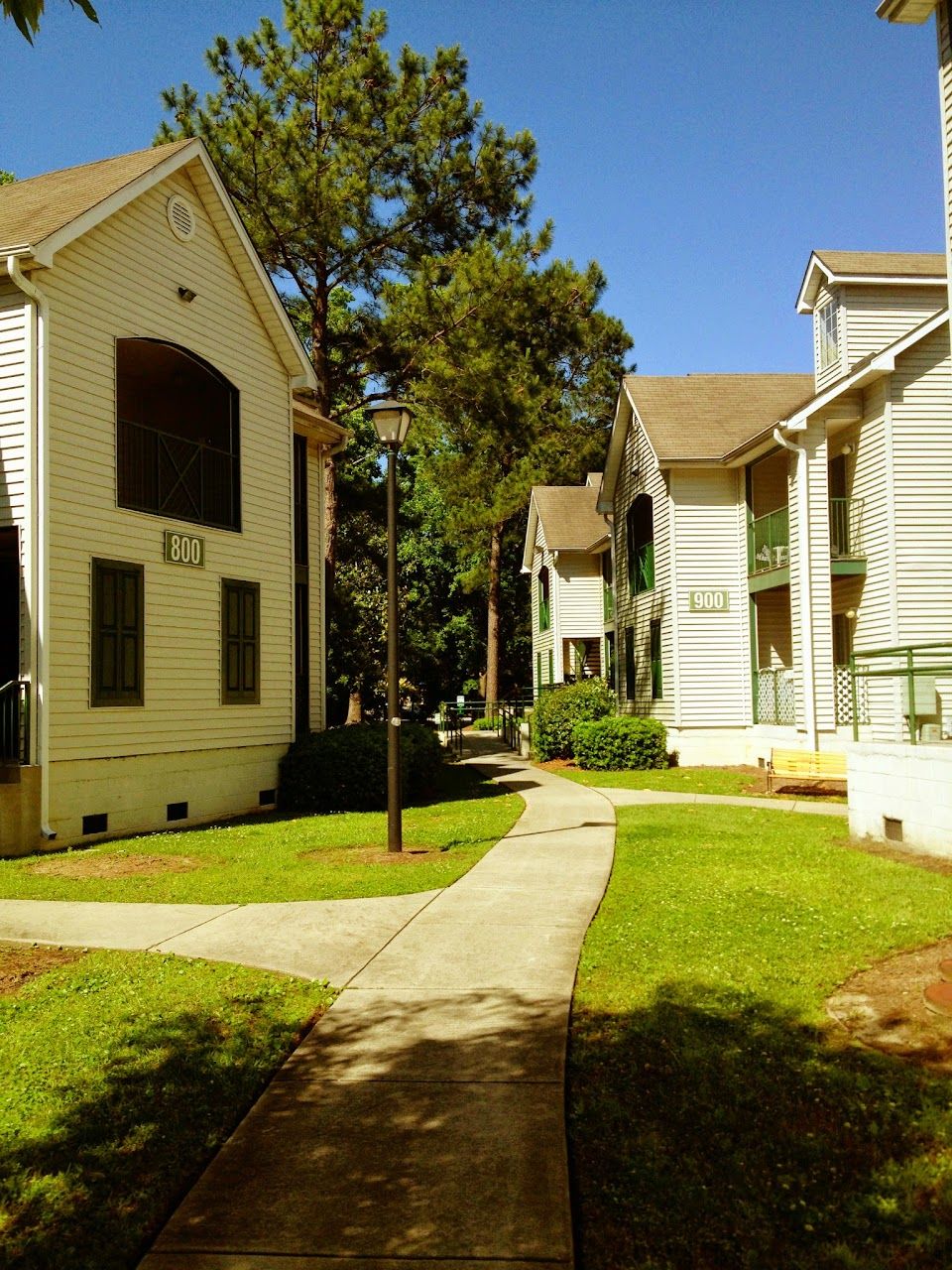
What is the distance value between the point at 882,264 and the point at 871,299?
3.20 ft

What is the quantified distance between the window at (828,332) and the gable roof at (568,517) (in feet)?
41.5

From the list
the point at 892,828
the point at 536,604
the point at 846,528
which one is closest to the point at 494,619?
the point at 536,604

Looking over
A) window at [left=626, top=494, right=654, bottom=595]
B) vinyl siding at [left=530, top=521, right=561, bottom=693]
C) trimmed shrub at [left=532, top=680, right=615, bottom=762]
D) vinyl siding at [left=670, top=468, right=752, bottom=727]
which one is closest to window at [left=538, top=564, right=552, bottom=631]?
vinyl siding at [left=530, top=521, right=561, bottom=693]

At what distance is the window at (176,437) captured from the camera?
575 inches

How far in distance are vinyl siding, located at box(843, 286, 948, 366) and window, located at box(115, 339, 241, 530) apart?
40.5 ft

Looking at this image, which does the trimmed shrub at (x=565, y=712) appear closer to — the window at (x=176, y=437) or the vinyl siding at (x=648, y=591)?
the vinyl siding at (x=648, y=591)

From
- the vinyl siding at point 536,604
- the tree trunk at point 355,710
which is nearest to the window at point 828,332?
the tree trunk at point 355,710

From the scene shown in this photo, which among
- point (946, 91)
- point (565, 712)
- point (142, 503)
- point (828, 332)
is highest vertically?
point (828, 332)

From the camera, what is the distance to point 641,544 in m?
27.1

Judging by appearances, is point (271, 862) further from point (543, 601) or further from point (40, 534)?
point (543, 601)

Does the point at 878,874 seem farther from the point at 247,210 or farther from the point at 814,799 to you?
the point at 247,210

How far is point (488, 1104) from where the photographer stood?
4398 mm

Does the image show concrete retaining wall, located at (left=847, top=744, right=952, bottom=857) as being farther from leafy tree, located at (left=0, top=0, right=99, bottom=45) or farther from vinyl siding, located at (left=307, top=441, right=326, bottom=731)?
vinyl siding, located at (left=307, top=441, right=326, bottom=731)

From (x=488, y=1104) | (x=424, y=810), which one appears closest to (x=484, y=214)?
(x=424, y=810)
